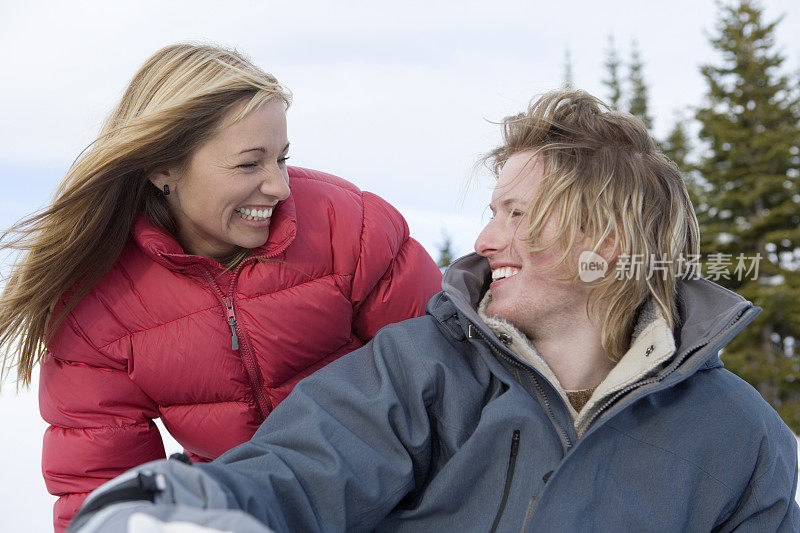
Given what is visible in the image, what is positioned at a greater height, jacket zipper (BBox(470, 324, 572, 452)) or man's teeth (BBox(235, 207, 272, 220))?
man's teeth (BBox(235, 207, 272, 220))

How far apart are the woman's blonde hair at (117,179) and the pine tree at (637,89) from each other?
2914 cm

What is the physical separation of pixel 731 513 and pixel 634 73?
3118 centimetres

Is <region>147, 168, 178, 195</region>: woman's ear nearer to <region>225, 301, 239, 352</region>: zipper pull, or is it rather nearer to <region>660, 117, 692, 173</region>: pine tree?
<region>225, 301, 239, 352</region>: zipper pull

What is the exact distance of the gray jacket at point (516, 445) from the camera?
6.68 feet

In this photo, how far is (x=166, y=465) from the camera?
1544 millimetres

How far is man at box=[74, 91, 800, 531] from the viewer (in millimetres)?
2047

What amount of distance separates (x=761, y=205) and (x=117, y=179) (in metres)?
19.5

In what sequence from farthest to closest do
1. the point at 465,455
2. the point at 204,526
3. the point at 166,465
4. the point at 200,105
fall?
the point at 200,105, the point at 465,455, the point at 166,465, the point at 204,526

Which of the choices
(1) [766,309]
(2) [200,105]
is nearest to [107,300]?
(2) [200,105]

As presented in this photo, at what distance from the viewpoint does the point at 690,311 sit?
241 centimetres

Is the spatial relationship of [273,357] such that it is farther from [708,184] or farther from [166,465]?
[708,184]

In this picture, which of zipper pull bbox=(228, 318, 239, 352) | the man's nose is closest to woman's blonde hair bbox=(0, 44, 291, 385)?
zipper pull bbox=(228, 318, 239, 352)

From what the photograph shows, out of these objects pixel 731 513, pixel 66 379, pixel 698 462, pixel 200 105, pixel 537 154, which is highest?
pixel 200 105
